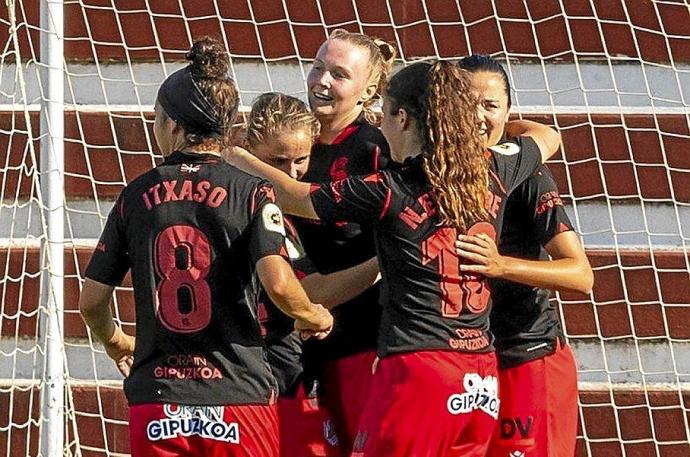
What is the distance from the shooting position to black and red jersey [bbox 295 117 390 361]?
3664 mm

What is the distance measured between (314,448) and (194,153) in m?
1.02

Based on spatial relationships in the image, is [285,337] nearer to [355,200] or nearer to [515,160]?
[355,200]

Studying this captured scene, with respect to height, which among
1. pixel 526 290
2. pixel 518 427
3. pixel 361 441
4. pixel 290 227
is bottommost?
pixel 361 441

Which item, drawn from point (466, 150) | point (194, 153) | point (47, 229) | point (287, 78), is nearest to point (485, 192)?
point (466, 150)

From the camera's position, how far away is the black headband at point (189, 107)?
3078 millimetres

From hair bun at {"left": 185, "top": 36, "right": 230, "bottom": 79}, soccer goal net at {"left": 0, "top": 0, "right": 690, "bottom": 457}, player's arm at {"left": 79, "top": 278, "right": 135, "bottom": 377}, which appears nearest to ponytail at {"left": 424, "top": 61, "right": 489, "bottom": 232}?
hair bun at {"left": 185, "top": 36, "right": 230, "bottom": 79}

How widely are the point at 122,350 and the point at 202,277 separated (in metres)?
0.46

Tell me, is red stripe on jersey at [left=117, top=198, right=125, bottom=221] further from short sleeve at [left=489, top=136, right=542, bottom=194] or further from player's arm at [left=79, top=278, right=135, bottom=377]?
short sleeve at [left=489, top=136, right=542, bottom=194]

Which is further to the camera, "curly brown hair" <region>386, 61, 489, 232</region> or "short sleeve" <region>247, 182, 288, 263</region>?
"curly brown hair" <region>386, 61, 489, 232</region>

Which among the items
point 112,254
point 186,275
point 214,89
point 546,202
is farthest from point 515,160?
point 112,254

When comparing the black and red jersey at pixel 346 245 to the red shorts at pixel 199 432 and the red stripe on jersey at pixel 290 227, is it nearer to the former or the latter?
the red stripe on jersey at pixel 290 227

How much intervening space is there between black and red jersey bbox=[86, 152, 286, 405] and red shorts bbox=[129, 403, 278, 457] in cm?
2

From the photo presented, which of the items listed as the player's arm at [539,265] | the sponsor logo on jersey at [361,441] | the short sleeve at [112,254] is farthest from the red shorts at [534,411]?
the short sleeve at [112,254]

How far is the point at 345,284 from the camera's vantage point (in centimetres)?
353
